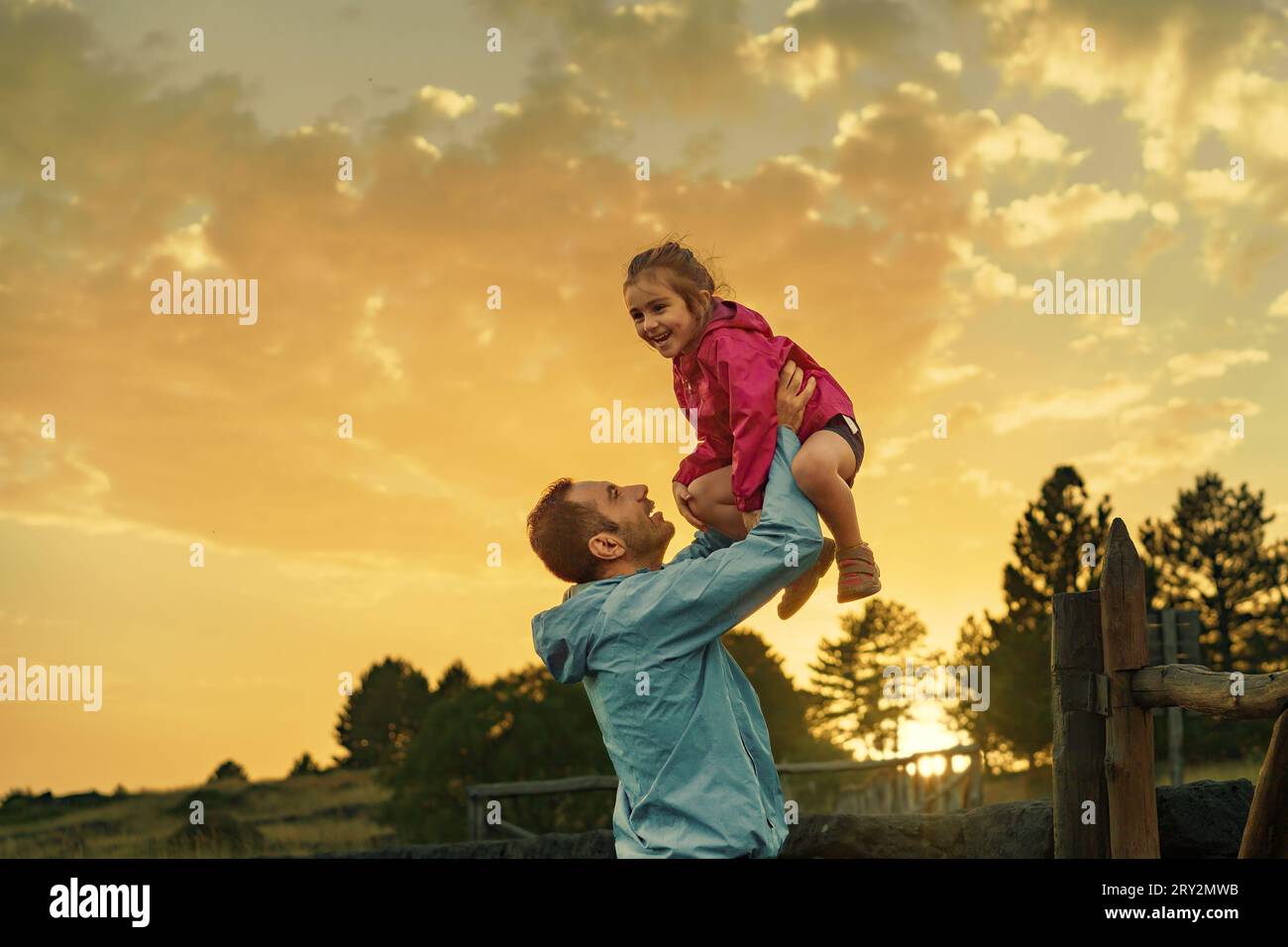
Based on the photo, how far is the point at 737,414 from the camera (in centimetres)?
385

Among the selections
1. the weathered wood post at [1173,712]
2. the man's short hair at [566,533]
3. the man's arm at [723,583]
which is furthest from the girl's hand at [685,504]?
the weathered wood post at [1173,712]

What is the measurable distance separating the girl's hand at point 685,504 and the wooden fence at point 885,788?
26.0ft

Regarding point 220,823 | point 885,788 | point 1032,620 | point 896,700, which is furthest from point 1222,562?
point 220,823

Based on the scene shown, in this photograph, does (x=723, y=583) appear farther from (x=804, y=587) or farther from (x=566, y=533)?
(x=804, y=587)

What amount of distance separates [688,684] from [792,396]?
105cm

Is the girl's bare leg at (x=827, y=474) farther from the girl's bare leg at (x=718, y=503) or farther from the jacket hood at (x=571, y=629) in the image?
the jacket hood at (x=571, y=629)

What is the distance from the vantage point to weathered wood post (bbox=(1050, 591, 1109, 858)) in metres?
6.20

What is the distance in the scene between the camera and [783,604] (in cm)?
437

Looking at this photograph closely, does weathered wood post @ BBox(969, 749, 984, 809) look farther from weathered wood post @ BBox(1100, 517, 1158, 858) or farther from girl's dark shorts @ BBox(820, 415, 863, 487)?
girl's dark shorts @ BBox(820, 415, 863, 487)

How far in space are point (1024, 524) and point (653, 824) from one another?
36876 mm

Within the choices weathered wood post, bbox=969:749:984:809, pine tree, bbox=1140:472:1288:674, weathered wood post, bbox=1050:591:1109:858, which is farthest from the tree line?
weathered wood post, bbox=1050:591:1109:858
